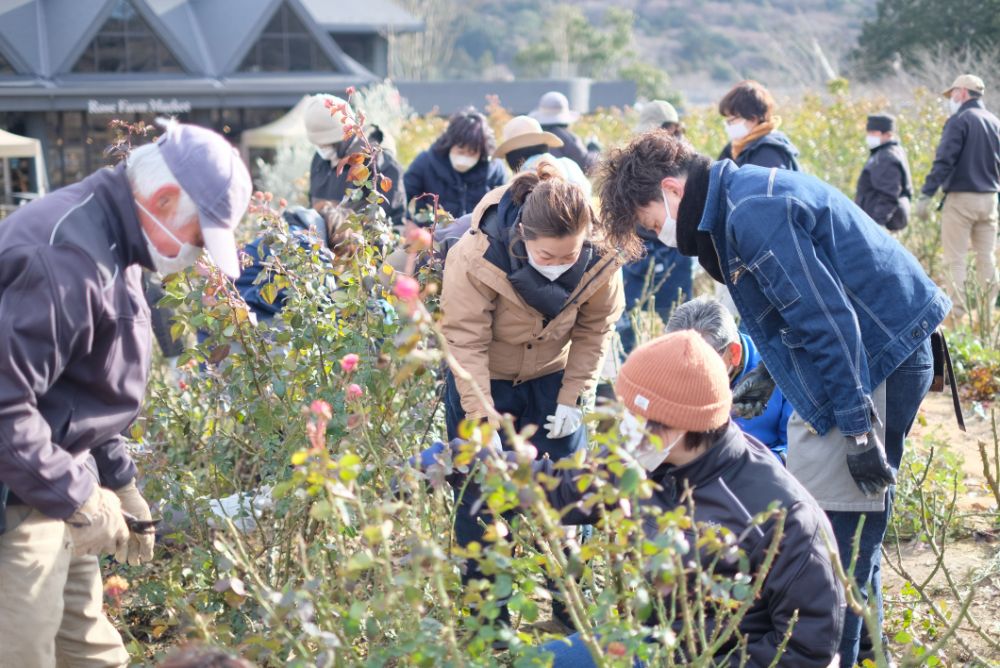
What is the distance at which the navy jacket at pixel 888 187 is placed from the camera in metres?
7.55

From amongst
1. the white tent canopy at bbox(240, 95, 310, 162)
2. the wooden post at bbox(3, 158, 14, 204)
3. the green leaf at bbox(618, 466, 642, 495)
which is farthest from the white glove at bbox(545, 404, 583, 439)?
the white tent canopy at bbox(240, 95, 310, 162)

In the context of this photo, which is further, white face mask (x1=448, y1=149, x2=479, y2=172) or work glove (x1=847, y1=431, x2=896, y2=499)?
white face mask (x1=448, y1=149, x2=479, y2=172)

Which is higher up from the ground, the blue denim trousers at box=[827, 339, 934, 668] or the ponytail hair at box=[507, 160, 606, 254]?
the ponytail hair at box=[507, 160, 606, 254]

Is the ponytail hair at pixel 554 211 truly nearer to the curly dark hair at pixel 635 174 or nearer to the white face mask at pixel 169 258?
the curly dark hair at pixel 635 174

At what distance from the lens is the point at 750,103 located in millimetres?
5016

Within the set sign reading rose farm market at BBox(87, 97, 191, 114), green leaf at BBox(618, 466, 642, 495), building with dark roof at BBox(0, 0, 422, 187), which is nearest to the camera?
green leaf at BBox(618, 466, 642, 495)

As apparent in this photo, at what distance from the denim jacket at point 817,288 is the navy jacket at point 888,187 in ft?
17.0

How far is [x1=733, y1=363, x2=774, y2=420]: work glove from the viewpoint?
306 centimetres

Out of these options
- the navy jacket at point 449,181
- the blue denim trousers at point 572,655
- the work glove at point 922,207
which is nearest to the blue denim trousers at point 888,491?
the blue denim trousers at point 572,655

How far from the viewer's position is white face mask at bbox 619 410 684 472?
1767 millimetres

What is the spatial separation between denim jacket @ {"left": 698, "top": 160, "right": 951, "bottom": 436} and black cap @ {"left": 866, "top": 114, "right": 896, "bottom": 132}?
5.26m

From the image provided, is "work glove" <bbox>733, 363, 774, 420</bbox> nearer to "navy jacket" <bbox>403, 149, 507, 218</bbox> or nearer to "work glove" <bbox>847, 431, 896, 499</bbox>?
"work glove" <bbox>847, 431, 896, 499</bbox>

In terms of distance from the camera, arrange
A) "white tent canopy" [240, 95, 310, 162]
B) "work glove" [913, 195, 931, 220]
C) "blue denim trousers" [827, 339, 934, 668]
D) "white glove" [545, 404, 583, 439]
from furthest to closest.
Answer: "white tent canopy" [240, 95, 310, 162], "work glove" [913, 195, 931, 220], "white glove" [545, 404, 583, 439], "blue denim trousers" [827, 339, 934, 668]

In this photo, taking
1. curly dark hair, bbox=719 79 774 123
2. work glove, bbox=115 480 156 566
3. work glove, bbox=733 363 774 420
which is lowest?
work glove, bbox=115 480 156 566
